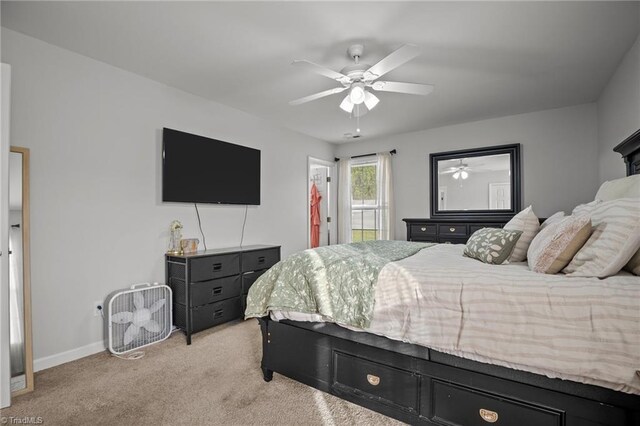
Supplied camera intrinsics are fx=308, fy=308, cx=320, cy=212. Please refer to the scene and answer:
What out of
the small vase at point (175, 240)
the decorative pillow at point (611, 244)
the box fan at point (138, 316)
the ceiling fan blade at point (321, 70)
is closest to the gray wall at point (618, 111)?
the decorative pillow at point (611, 244)

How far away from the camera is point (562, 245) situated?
1489mm

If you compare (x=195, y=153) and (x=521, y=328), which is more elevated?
(x=195, y=153)

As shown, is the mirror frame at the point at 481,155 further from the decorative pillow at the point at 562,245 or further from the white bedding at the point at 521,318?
the white bedding at the point at 521,318

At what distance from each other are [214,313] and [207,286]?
0.99 feet

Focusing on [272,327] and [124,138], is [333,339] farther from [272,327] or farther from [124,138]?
[124,138]

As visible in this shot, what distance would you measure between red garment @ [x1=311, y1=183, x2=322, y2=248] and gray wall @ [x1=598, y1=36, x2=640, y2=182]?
4.01m

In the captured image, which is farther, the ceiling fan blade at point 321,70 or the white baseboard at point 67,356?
the white baseboard at point 67,356

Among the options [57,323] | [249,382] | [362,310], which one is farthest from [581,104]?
[57,323]

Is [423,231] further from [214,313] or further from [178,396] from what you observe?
[178,396]

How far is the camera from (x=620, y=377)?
117 cm

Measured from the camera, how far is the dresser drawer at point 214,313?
2.96 meters

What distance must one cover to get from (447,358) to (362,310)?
482 millimetres

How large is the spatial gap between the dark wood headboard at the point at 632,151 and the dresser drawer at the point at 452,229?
79.0 inches

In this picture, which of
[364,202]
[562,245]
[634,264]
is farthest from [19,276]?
[364,202]
